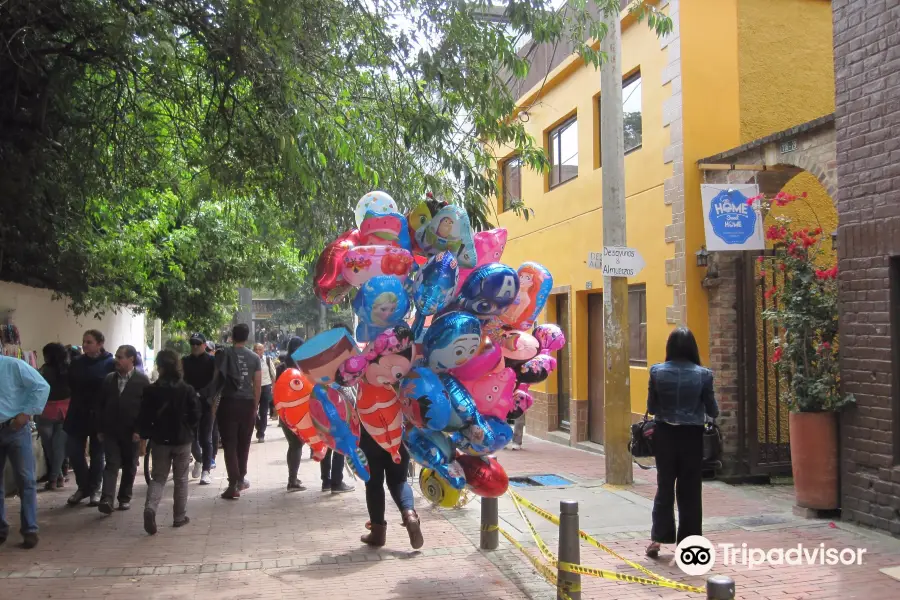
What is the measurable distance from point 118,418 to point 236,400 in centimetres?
132

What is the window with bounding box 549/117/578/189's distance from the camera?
13683 mm

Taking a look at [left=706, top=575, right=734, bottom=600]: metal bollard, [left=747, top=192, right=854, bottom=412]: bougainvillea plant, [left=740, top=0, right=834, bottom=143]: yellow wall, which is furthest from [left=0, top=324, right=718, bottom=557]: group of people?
[left=740, top=0, right=834, bottom=143]: yellow wall

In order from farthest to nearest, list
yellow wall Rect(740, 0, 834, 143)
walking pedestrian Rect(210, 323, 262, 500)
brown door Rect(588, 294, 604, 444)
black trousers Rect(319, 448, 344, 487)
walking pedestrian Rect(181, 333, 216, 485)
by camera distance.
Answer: brown door Rect(588, 294, 604, 444) < yellow wall Rect(740, 0, 834, 143) < walking pedestrian Rect(181, 333, 216, 485) < black trousers Rect(319, 448, 344, 487) < walking pedestrian Rect(210, 323, 262, 500)

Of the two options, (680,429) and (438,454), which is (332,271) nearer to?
(438,454)

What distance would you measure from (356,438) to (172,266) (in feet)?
31.0

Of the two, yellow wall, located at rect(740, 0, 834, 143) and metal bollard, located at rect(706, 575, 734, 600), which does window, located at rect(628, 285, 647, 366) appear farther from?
metal bollard, located at rect(706, 575, 734, 600)

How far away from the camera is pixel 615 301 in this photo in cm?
898

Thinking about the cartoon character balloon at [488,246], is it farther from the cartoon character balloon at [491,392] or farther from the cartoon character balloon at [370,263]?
the cartoon character balloon at [491,392]

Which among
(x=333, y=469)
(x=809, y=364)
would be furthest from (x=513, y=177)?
(x=809, y=364)

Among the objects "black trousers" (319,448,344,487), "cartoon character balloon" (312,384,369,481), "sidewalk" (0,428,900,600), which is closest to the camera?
"cartoon character balloon" (312,384,369,481)

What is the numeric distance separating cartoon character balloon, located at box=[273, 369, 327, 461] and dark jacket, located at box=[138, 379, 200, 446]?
2111 millimetres

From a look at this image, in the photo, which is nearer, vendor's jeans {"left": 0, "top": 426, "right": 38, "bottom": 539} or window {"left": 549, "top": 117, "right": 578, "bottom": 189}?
vendor's jeans {"left": 0, "top": 426, "right": 38, "bottom": 539}

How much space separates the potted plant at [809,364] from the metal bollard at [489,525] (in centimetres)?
298


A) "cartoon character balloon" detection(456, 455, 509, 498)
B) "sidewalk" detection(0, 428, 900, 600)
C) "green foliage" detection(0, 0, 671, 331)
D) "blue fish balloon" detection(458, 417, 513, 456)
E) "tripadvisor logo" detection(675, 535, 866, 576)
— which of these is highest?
"green foliage" detection(0, 0, 671, 331)
